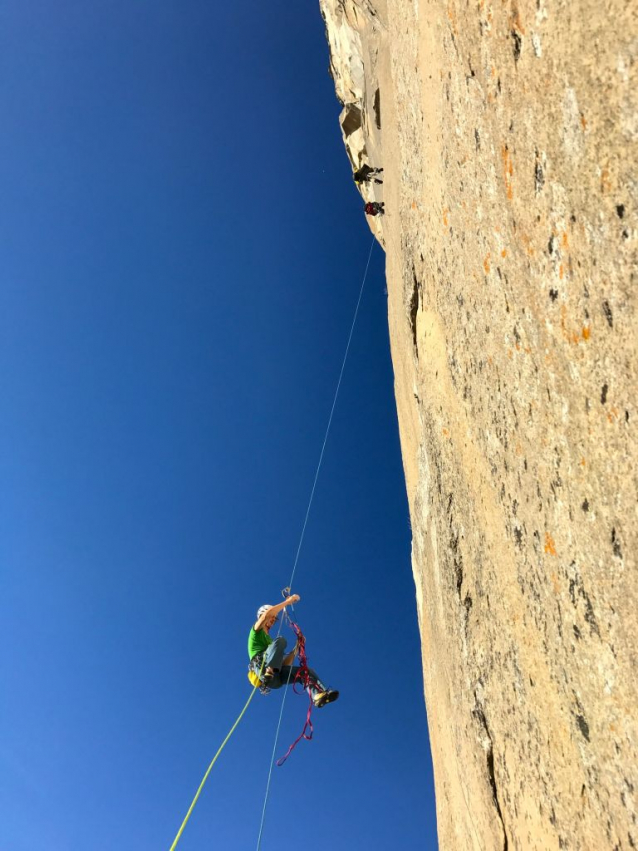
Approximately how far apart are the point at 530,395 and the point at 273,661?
5.74 metres

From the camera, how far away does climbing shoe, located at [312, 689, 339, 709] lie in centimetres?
651

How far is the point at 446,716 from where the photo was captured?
14.5ft

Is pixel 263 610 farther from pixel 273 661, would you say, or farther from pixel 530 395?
pixel 530 395

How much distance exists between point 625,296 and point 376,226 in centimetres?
851

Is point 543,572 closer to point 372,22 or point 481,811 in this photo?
point 481,811

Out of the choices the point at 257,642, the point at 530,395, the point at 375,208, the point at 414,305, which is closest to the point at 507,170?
the point at 530,395

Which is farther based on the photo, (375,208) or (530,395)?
(375,208)

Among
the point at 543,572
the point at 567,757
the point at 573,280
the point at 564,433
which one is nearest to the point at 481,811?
the point at 567,757

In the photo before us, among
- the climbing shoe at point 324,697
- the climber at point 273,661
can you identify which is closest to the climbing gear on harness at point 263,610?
the climber at point 273,661

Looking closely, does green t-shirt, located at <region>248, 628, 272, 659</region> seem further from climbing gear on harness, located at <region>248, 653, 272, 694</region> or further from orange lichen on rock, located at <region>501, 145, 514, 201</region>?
orange lichen on rock, located at <region>501, 145, 514, 201</region>

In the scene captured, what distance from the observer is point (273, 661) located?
6.86 meters

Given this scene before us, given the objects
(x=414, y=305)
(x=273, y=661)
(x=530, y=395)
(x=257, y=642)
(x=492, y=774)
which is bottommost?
(x=492, y=774)

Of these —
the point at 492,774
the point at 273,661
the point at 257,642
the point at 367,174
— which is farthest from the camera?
the point at 367,174

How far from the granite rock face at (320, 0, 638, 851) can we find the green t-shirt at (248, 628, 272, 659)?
3.28m
